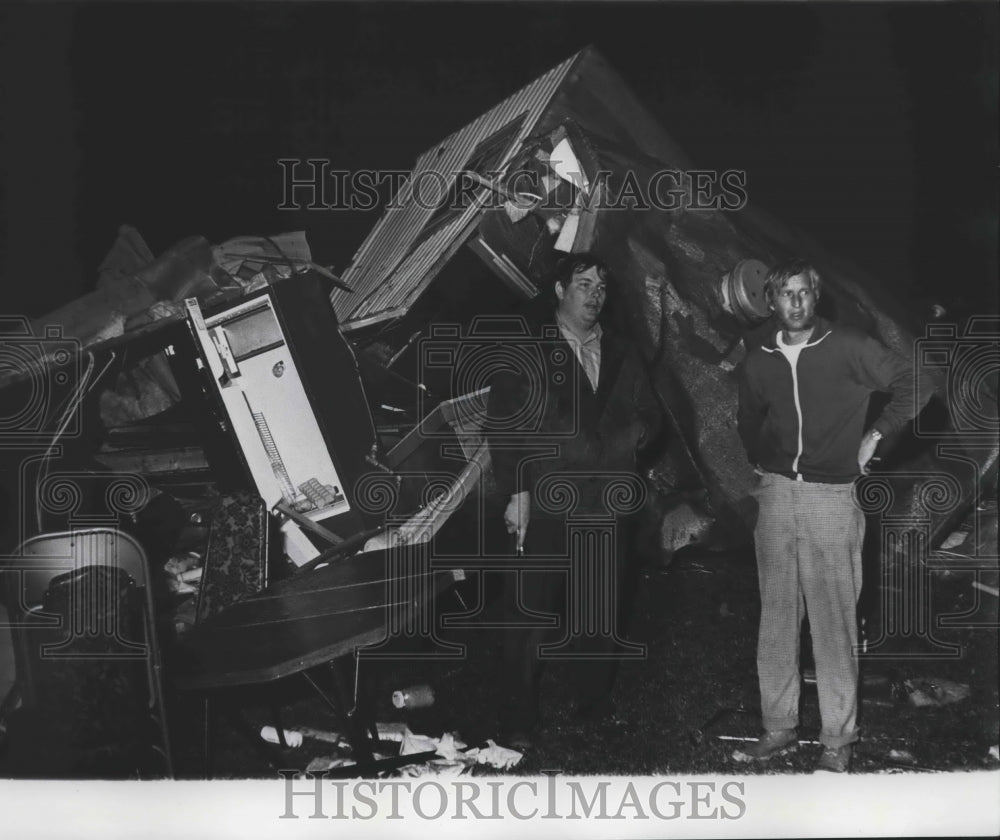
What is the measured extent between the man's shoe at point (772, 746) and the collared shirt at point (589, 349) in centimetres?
149

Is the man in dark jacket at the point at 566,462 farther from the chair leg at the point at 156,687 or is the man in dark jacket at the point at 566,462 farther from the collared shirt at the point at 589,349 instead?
the chair leg at the point at 156,687

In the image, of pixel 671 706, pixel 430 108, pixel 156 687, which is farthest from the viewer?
pixel 430 108

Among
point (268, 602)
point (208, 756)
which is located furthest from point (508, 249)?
point (208, 756)

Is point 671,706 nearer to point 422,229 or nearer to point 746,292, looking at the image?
point 746,292

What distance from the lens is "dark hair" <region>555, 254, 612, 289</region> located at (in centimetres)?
404

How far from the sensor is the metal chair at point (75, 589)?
13.1 ft

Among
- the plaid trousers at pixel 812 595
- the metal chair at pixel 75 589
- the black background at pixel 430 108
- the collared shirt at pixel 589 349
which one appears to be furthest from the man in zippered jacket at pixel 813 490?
the metal chair at pixel 75 589

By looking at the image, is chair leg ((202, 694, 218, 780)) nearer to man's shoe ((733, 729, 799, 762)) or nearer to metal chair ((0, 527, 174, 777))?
metal chair ((0, 527, 174, 777))

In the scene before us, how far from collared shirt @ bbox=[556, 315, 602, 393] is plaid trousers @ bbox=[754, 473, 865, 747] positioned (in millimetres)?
767

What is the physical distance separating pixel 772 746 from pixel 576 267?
1985mm

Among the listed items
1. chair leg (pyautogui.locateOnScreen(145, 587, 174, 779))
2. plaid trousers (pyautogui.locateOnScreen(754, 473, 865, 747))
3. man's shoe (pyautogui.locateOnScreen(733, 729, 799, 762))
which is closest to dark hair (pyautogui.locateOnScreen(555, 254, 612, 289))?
plaid trousers (pyautogui.locateOnScreen(754, 473, 865, 747))

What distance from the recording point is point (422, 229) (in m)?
4.14

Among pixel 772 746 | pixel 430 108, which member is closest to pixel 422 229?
pixel 430 108

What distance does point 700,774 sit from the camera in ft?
13.3
